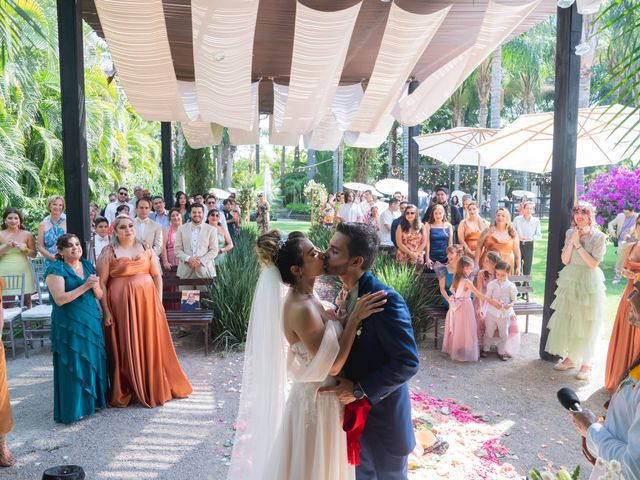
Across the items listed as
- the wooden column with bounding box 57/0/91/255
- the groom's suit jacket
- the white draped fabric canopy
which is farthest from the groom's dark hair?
the wooden column with bounding box 57/0/91/255

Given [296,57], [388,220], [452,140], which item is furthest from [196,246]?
[452,140]

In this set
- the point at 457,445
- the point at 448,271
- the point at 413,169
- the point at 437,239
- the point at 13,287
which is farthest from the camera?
the point at 413,169

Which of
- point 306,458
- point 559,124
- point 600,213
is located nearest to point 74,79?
point 306,458

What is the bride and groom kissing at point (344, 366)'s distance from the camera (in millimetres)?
2727

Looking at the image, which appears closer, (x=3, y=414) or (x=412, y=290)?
(x=3, y=414)

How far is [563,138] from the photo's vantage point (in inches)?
266

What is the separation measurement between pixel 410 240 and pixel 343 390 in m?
7.05

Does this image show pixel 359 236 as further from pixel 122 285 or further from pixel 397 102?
A: pixel 397 102

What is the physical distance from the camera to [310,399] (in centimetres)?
295

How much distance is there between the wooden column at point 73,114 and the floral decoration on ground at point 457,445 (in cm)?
434

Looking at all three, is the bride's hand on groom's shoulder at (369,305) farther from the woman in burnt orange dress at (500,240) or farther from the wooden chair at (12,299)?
the wooden chair at (12,299)

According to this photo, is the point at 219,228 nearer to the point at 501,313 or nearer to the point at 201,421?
the point at 201,421

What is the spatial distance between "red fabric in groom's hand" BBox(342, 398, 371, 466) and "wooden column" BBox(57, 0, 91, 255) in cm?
467

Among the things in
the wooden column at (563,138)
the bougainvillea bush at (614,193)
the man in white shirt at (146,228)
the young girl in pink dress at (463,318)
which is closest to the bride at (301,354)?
the young girl in pink dress at (463,318)
